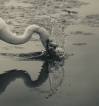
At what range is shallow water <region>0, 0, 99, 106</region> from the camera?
12961mm

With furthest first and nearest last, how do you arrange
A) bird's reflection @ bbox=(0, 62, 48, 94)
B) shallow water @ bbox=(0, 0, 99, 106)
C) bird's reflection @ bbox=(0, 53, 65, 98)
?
1. bird's reflection @ bbox=(0, 62, 48, 94)
2. bird's reflection @ bbox=(0, 53, 65, 98)
3. shallow water @ bbox=(0, 0, 99, 106)

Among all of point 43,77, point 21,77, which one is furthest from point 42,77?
point 21,77

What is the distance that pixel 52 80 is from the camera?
14.8 meters

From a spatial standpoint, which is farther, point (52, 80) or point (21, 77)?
point (21, 77)

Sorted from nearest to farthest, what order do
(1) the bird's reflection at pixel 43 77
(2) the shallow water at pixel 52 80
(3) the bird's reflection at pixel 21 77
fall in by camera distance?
(2) the shallow water at pixel 52 80 < (1) the bird's reflection at pixel 43 77 < (3) the bird's reflection at pixel 21 77

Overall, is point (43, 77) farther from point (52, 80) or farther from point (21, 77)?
point (21, 77)

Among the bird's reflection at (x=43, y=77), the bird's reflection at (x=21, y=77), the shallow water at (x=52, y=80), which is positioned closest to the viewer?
the shallow water at (x=52, y=80)

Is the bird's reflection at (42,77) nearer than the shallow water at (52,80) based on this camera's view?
No

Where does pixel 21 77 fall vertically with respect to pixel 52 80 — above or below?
above

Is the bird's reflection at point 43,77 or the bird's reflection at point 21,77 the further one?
the bird's reflection at point 21,77

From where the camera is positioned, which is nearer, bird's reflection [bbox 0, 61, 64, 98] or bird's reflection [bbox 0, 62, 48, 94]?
bird's reflection [bbox 0, 61, 64, 98]

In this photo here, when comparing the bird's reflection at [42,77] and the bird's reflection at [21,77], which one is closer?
the bird's reflection at [42,77]

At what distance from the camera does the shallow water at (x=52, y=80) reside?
13.0 metres

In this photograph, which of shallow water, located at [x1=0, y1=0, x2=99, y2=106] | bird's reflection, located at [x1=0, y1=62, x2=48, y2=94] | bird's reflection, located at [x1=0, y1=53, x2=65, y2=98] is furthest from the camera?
bird's reflection, located at [x1=0, y1=62, x2=48, y2=94]
